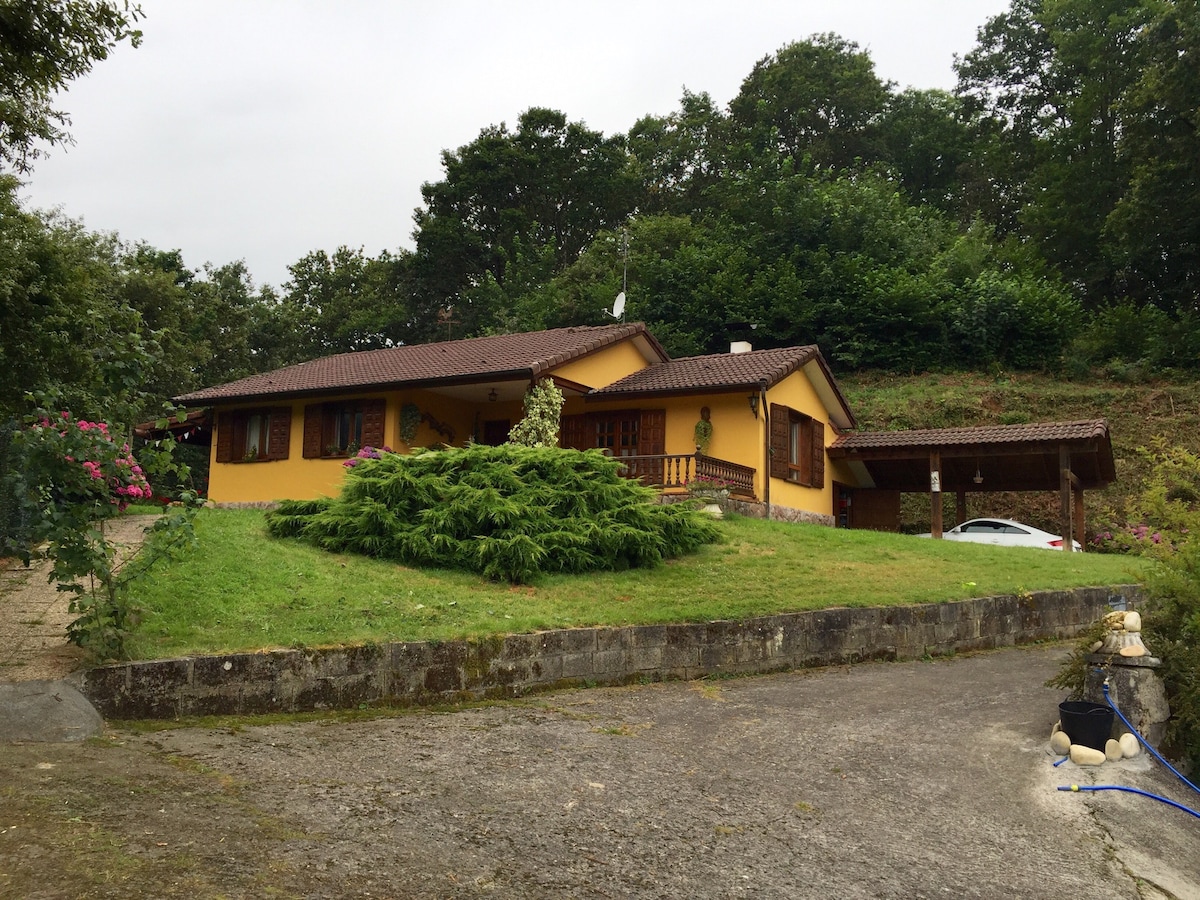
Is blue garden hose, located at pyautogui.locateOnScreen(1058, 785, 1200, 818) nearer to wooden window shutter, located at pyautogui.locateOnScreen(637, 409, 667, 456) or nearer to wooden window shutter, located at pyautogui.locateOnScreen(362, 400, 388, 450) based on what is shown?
wooden window shutter, located at pyautogui.locateOnScreen(637, 409, 667, 456)

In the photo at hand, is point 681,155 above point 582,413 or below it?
above

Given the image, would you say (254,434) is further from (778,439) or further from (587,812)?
(587,812)

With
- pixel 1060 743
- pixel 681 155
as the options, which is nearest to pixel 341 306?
pixel 681 155

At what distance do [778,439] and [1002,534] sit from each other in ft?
21.1

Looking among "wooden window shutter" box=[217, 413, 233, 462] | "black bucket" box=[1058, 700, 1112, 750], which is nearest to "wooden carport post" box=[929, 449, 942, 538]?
"black bucket" box=[1058, 700, 1112, 750]

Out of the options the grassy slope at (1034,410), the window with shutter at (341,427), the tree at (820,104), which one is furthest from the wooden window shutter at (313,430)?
the tree at (820,104)

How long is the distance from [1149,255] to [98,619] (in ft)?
137

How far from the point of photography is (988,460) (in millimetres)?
22594

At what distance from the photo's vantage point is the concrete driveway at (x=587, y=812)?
455 centimetres

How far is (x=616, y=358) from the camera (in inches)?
914

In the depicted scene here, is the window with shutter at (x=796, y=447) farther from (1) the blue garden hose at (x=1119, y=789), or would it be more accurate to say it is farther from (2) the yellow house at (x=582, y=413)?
(1) the blue garden hose at (x=1119, y=789)

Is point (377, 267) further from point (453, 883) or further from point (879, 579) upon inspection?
point (453, 883)

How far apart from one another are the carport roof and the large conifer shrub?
965 cm

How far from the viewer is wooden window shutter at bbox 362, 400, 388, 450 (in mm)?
21562
